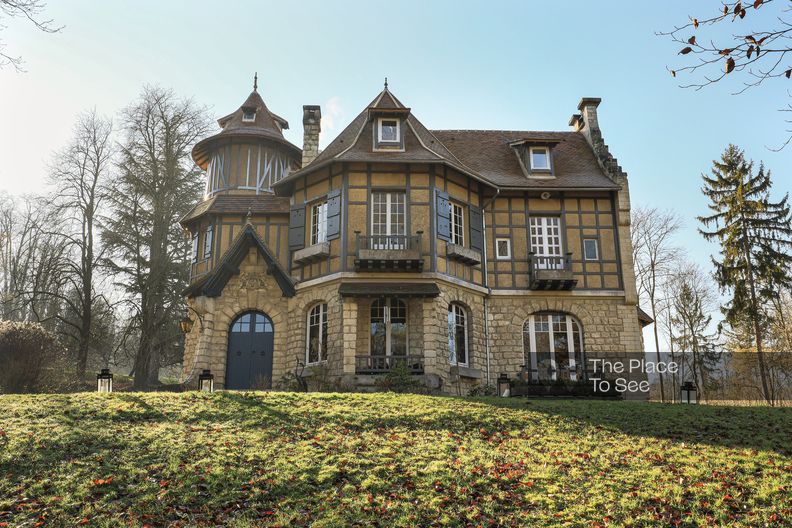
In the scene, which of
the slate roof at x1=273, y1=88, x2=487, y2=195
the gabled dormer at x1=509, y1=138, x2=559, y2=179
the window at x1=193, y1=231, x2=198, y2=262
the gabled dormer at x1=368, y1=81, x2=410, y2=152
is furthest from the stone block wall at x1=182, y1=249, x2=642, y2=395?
the gabled dormer at x1=368, y1=81, x2=410, y2=152

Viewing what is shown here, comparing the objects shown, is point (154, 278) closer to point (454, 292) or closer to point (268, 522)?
point (454, 292)

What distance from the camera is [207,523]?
26.8ft

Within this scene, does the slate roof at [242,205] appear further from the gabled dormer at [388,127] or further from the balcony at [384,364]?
the balcony at [384,364]

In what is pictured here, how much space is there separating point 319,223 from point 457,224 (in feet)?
14.6

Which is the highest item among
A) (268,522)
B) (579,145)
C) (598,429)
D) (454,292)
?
(579,145)

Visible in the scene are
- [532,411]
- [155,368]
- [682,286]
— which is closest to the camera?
[532,411]

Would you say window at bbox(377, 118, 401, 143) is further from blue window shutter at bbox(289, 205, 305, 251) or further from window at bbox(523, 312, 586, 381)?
window at bbox(523, 312, 586, 381)

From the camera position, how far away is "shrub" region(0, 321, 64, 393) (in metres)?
17.4

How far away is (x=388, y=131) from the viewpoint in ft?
72.2

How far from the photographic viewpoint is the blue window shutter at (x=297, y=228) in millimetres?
22125

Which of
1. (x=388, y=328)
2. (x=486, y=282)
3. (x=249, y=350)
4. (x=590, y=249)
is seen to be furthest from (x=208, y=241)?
(x=590, y=249)

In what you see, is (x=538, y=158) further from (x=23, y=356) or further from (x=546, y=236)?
(x=23, y=356)

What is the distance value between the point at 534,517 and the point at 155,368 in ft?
76.0

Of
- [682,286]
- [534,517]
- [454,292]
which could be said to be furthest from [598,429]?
[682,286]
